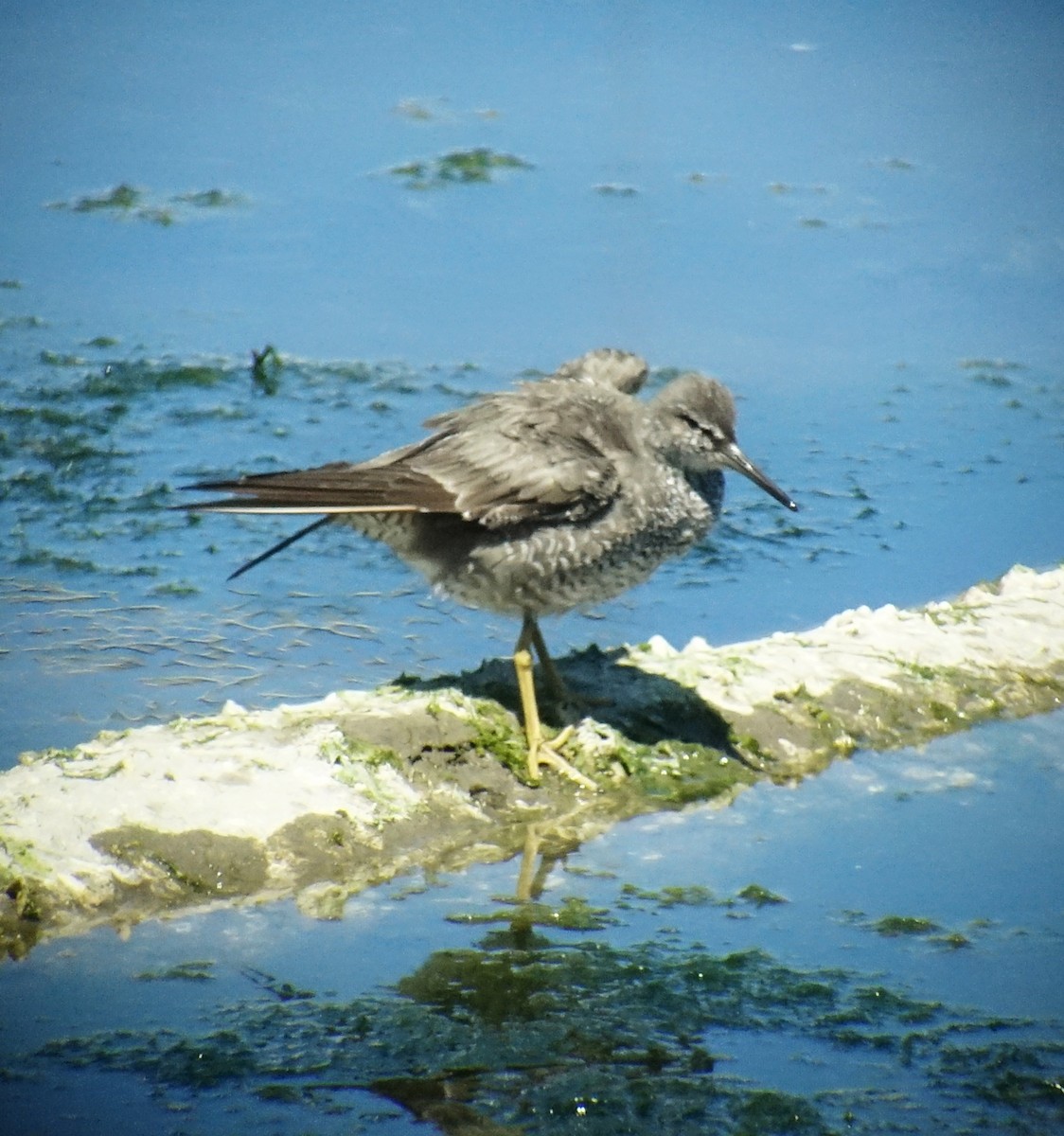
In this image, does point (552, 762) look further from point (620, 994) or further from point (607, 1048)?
point (607, 1048)

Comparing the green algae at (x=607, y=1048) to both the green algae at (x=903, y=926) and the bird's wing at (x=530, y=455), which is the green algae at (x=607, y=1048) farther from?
the bird's wing at (x=530, y=455)

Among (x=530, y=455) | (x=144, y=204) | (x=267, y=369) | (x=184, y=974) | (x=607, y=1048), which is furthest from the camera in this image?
(x=144, y=204)

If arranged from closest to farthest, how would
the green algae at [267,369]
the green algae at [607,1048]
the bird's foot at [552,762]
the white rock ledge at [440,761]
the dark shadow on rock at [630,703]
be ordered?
the green algae at [607,1048] → the white rock ledge at [440,761] → the bird's foot at [552,762] → the dark shadow on rock at [630,703] → the green algae at [267,369]

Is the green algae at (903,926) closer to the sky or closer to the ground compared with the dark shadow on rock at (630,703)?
closer to the ground

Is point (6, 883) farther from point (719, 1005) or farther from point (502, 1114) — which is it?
point (719, 1005)

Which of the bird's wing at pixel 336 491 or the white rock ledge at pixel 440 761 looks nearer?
the white rock ledge at pixel 440 761

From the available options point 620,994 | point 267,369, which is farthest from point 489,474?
point 267,369

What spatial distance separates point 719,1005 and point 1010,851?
4.25ft

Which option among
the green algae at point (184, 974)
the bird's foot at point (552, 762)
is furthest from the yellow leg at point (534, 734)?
the green algae at point (184, 974)

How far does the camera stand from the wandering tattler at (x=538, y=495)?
525 cm

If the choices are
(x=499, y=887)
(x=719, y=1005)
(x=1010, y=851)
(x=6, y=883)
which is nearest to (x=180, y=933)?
(x=6, y=883)

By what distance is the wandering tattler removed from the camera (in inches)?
207

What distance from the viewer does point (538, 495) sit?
524 centimetres

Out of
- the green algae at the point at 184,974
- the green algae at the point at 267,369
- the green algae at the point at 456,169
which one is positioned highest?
the green algae at the point at 456,169
